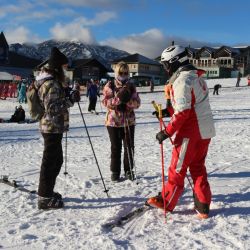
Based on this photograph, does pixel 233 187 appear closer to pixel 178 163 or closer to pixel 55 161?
pixel 178 163

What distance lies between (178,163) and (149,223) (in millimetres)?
711

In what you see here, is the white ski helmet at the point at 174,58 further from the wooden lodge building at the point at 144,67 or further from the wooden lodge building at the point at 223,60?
the wooden lodge building at the point at 223,60

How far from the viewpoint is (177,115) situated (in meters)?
4.41

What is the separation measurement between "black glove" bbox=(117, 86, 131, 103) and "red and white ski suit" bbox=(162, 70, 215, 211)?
1.69m

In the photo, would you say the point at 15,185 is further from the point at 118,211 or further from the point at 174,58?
the point at 174,58

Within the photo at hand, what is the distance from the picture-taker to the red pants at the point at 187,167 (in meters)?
4.63

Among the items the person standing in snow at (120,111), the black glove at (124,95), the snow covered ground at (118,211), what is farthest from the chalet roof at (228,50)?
the black glove at (124,95)

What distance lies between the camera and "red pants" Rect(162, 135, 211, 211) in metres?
4.63

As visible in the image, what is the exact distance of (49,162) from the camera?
16.5 ft

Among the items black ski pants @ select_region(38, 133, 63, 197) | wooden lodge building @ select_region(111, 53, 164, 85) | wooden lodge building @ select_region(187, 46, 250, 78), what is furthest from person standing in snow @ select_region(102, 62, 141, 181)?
wooden lodge building @ select_region(187, 46, 250, 78)

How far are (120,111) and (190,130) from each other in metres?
1.89

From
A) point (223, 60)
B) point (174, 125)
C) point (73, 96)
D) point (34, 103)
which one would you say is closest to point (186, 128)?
point (174, 125)

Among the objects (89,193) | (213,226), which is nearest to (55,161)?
(89,193)

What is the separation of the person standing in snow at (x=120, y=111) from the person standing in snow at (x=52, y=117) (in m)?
1.28
